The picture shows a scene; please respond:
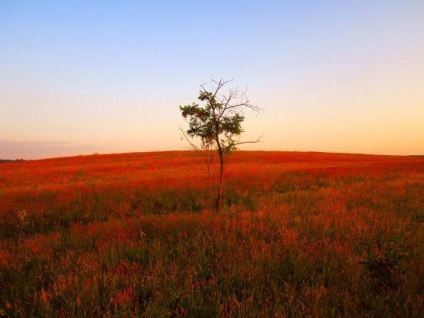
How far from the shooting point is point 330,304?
10.6 ft

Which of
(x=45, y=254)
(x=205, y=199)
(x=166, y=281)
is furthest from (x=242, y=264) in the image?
(x=205, y=199)

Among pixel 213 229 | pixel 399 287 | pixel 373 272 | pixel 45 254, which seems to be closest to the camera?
pixel 399 287

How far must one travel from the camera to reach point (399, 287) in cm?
338

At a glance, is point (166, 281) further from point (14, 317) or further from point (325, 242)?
point (325, 242)

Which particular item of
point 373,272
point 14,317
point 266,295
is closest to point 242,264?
point 266,295

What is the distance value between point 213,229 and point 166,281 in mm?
2465

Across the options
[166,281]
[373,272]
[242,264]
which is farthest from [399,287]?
[166,281]

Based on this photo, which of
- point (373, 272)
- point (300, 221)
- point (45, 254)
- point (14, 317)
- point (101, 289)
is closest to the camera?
point (14, 317)

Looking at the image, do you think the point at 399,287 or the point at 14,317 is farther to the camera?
the point at 399,287

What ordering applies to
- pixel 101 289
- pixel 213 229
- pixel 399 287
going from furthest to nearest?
pixel 213 229
pixel 101 289
pixel 399 287

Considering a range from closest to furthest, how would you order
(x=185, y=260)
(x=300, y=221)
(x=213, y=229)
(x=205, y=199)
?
(x=185, y=260) < (x=213, y=229) < (x=300, y=221) < (x=205, y=199)

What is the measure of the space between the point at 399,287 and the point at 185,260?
9.40 feet

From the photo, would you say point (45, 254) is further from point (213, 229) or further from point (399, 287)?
point (399, 287)

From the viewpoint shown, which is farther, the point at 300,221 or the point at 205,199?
the point at 205,199
